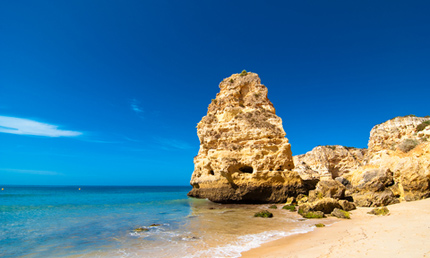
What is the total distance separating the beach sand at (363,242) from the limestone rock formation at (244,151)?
9.62m

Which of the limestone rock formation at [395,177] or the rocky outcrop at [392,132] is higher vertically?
the rocky outcrop at [392,132]

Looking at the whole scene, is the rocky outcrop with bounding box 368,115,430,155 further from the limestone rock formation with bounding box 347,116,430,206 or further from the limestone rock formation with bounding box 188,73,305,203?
the limestone rock formation with bounding box 188,73,305,203

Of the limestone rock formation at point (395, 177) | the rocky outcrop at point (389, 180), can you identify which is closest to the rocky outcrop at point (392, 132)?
the rocky outcrop at point (389, 180)

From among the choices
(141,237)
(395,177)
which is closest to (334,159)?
(395,177)

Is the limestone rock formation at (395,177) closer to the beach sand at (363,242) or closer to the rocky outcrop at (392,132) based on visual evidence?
the beach sand at (363,242)

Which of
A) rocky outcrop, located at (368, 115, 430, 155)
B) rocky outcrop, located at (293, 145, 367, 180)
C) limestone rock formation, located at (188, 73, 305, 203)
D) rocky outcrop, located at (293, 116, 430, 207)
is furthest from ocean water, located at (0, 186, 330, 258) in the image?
rocky outcrop, located at (293, 145, 367, 180)

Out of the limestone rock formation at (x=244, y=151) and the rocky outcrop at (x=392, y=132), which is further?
the rocky outcrop at (x=392, y=132)

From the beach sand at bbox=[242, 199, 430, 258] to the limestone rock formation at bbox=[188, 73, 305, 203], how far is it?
9.62 m

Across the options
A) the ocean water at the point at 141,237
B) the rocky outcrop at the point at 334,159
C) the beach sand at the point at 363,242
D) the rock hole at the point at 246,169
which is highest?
the rocky outcrop at the point at 334,159

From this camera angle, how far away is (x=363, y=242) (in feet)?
21.6

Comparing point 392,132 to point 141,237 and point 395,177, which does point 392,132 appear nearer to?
point 395,177

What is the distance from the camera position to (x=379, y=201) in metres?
13.8

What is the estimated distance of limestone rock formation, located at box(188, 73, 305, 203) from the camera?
19156 millimetres

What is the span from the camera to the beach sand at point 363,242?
5.63 metres
